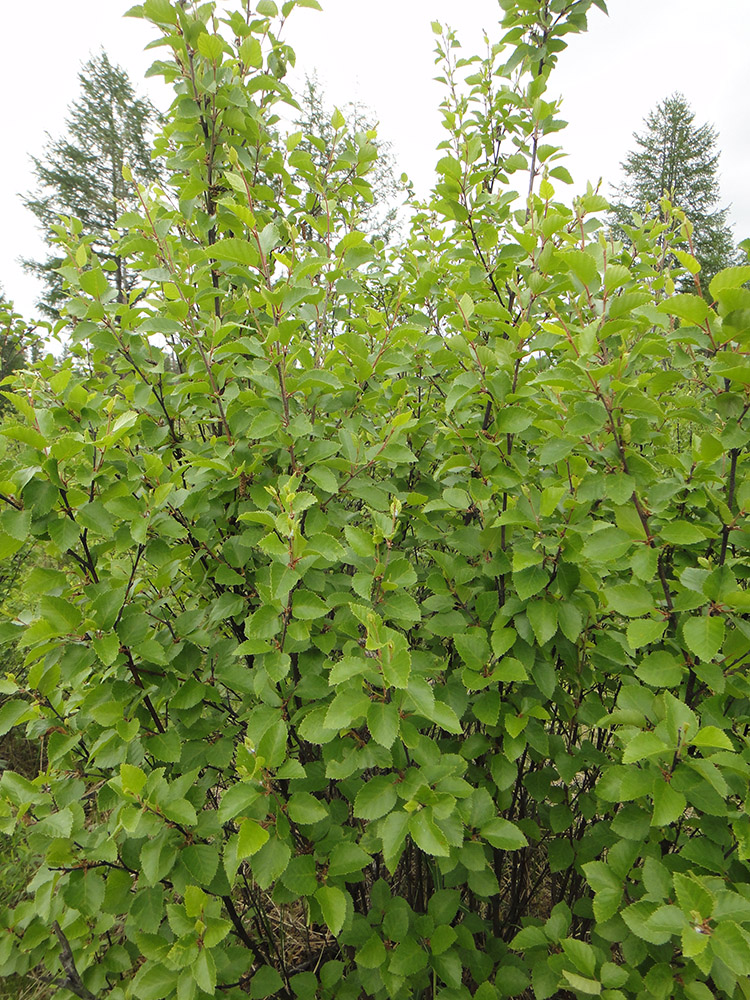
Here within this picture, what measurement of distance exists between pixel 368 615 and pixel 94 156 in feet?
91.0

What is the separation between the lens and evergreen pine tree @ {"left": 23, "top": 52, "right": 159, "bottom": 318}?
850 inches

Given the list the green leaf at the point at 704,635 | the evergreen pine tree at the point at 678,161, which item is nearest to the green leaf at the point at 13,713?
the green leaf at the point at 704,635

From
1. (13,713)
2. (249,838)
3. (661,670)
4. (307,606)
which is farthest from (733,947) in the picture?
(13,713)

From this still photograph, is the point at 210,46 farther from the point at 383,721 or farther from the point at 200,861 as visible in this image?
the point at 200,861

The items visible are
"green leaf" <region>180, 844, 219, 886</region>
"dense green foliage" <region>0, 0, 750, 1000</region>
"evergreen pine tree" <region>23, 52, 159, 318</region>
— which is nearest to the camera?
"dense green foliage" <region>0, 0, 750, 1000</region>

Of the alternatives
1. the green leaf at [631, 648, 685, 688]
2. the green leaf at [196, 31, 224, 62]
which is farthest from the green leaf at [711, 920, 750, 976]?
the green leaf at [196, 31, 224, 62]

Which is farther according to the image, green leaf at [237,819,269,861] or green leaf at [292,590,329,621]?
green leaf at [292,590,329,621]

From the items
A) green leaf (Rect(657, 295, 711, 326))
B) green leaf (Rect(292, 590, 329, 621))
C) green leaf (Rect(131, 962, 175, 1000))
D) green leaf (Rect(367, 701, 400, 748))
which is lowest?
green leaf (Rect(131, 962, 175, 1000))

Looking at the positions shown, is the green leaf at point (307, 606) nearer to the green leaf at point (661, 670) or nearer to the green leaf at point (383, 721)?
the green leaf at point (383, 721)

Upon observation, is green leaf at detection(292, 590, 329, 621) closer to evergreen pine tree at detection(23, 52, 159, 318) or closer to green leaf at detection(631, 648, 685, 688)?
green leaf at detection(631, 648, 685, 688)

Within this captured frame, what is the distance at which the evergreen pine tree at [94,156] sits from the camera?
850 inches

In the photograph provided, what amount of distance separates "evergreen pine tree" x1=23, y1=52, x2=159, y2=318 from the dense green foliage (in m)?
22.8

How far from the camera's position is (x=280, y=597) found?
1.18 m

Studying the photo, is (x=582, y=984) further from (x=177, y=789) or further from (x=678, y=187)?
(x=678, y=187)
